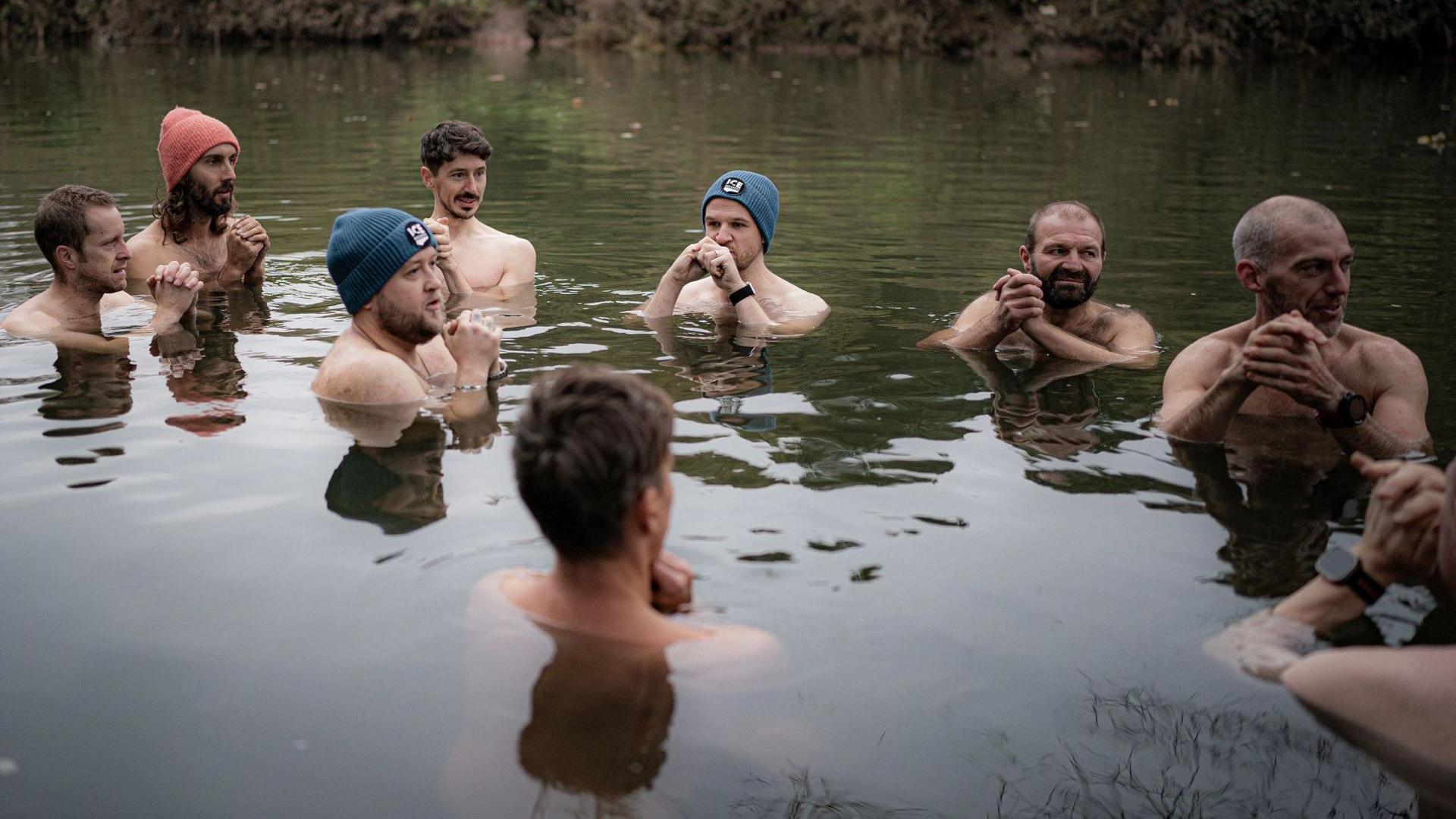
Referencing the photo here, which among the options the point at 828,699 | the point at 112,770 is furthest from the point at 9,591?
the point at 828,699

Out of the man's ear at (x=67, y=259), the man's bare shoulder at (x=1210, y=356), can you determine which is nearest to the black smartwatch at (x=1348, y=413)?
the man's bare shoulder at (x=1210, y=356)

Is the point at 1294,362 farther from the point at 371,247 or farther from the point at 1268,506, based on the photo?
the point at 371,247

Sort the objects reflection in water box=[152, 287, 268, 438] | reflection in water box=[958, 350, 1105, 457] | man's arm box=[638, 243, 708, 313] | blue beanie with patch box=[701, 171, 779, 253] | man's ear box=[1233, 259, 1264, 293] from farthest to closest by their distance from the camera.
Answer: blue beanie with patch box=[701, 171, 779, 253], man's arm box=[638, 243, 708, 313], reflection in water box=[152, 287, 268, 438], reflection in water box=[958, 350, 1105, 457], man's ear box=[1233, 259, 1264, 293]

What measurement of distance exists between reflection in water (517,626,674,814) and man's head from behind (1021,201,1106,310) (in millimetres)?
4734

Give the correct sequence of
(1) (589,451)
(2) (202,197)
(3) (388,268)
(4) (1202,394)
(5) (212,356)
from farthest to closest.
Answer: (2) (202,197), (5) (212,356), (3) (388,268), (4) (1202,394), (1) (589,451)

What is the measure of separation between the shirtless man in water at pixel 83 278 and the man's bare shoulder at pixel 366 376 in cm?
198

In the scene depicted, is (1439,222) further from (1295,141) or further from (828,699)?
(828,699)

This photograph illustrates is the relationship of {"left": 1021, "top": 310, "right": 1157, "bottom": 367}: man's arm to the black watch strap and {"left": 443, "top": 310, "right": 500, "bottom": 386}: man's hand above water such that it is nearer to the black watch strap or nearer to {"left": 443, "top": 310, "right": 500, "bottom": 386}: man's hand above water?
{"left": 443, "top": 310, "right": 500, "bottom": 386}: man's hand above water

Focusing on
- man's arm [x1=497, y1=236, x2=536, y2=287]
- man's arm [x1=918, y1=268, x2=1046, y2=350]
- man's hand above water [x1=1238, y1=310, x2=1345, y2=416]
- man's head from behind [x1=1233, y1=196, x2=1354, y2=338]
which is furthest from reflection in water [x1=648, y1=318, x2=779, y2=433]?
man's head from behind [x1=1233, y1=196, x2=1354, y2=338]

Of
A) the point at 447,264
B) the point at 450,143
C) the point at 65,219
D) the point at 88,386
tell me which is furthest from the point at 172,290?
the point at 450,143

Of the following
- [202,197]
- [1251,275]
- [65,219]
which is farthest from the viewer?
[202,197]

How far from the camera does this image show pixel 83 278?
831 cm

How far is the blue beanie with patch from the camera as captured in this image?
A: 8.70 metres

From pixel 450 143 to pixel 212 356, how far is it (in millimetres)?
2358
